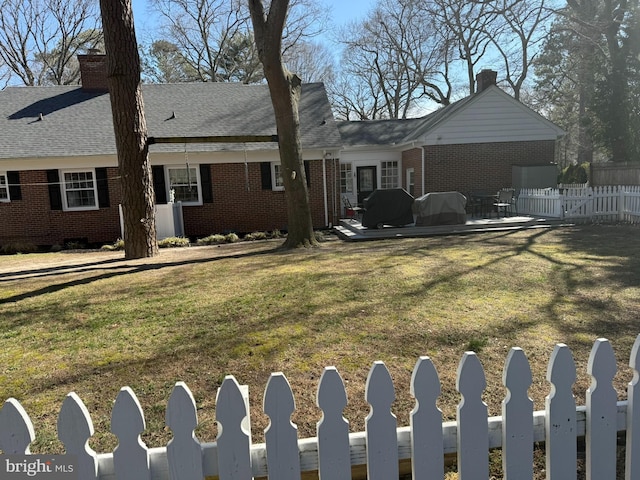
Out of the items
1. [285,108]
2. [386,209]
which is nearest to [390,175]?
[386,209]

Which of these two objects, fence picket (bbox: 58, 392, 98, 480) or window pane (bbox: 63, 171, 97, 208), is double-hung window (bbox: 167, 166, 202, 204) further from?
fence picket (bbox: 58, 392, 98, 480)

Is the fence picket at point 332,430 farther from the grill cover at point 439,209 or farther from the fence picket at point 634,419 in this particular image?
the grill cover at point 439,209

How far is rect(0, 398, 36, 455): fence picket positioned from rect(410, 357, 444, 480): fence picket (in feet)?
4.70

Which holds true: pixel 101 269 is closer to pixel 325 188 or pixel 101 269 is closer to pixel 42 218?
pixel 42 218

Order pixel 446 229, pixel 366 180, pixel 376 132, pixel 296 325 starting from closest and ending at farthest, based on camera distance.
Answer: pixel 296 325 → pixel 446 229 → pixel 366 180 → pixel 376 132

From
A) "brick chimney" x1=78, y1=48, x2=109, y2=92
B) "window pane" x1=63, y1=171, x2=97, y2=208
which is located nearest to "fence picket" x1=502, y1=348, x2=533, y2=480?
"window pane" x1=63, y1=171, x2=97, y2=208

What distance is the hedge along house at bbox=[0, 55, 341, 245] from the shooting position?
48.3 ft

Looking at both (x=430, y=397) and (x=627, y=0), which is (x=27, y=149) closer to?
(x=430, y=397)

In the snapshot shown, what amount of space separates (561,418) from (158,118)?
1723cm

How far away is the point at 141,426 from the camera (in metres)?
1.62

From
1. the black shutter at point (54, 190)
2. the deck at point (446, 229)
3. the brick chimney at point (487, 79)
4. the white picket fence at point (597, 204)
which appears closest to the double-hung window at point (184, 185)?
the black shutter at point (54, 190)

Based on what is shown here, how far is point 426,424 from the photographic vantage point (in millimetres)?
1774

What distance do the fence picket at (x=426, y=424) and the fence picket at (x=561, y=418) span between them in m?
0.50

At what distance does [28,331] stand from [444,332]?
13.9 feet
